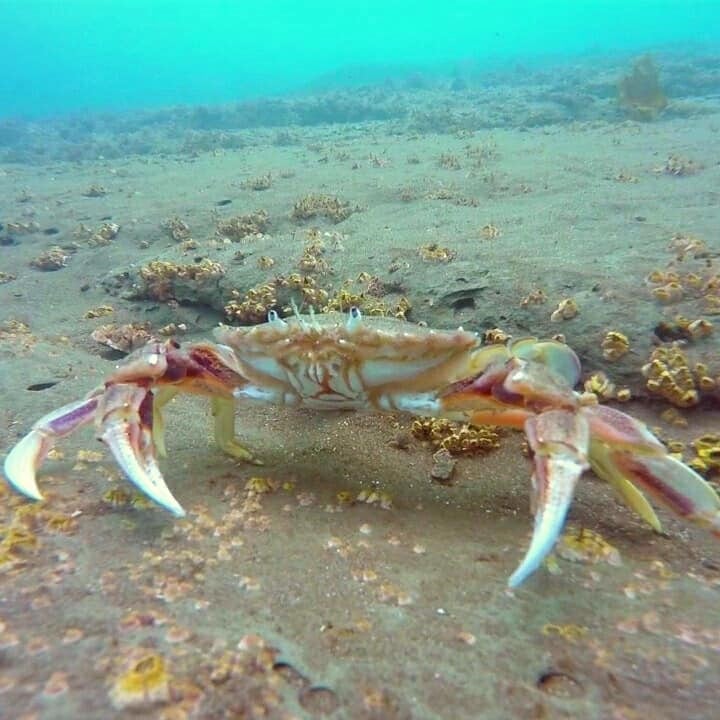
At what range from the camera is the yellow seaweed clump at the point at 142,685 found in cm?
192

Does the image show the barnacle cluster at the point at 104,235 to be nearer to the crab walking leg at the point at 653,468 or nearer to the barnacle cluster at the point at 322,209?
the barnacle cluster at the point at 322,209

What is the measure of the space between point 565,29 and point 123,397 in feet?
311

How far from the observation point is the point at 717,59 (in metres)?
30.3

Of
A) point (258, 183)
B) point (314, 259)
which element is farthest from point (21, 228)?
point (314, 259)

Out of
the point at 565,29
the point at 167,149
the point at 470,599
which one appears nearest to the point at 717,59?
the point at 167,149

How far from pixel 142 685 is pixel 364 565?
1242 mm

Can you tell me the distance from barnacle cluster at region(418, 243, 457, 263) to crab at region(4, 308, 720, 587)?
11.1ft

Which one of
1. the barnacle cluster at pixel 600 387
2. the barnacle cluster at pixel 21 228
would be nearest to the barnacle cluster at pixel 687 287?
the barnacle cluster at pixel 600 387

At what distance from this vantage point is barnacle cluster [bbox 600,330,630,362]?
4.91 meters

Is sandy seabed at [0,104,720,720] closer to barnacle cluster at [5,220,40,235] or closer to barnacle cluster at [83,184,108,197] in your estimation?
barnacle cluster at [5,220,40,235]

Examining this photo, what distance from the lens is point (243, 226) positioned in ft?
35.7

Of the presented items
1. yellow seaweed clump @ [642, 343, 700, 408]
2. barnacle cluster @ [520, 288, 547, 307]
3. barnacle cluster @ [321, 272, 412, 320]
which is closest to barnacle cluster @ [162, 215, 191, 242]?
barnacle cluster @ [321, 272, 412, 320]

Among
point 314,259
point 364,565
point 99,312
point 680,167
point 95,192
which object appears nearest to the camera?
point 364,565

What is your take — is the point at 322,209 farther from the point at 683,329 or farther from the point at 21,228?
the point at 21,228
